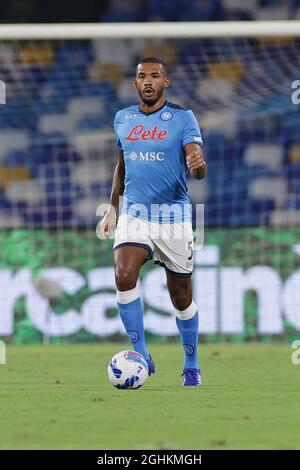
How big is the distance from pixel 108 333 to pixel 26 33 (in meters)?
3.53

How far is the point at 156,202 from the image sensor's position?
7414mm

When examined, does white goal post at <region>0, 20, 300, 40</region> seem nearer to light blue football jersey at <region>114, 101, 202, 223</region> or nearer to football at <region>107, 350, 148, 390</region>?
light blue football jersey at <region>114, 101, 202, 223</region>

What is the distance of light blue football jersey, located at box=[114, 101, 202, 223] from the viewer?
24.2 feet

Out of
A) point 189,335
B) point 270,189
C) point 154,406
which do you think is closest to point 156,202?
point 189,335

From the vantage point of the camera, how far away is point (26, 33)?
9.48 m

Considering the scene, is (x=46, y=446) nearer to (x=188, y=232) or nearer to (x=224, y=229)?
(x=188, y=232)

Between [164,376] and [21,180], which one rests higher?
[21,180]

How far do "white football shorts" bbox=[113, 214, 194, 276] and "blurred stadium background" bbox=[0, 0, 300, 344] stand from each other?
126 inches

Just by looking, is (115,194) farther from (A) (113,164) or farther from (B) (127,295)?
(A) (113,164)

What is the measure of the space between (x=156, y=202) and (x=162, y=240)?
252mm

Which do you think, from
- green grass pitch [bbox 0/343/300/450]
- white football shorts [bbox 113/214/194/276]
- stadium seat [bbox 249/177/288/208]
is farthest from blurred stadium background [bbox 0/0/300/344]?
white football shorts [bbox 113/214/194/276]
